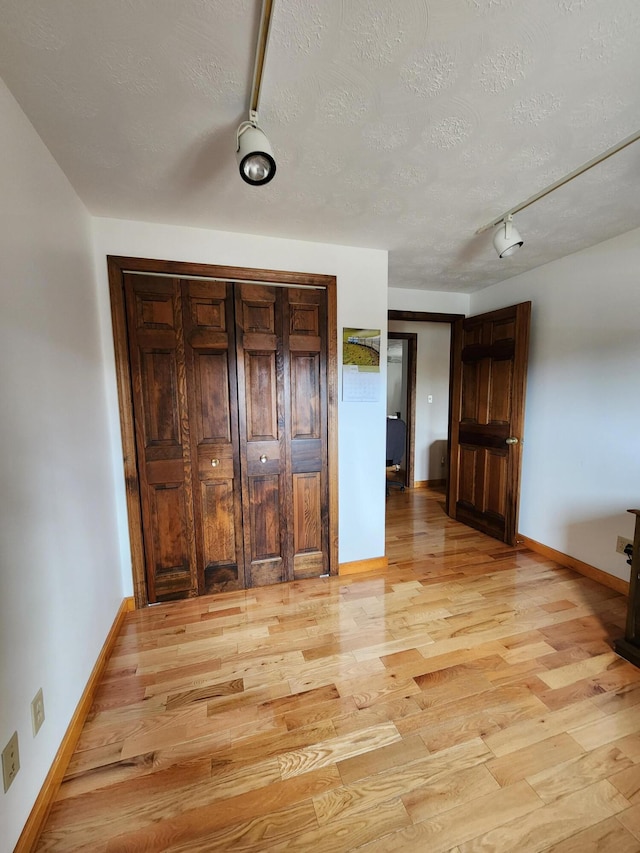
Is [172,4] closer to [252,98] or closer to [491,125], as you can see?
[252,98]

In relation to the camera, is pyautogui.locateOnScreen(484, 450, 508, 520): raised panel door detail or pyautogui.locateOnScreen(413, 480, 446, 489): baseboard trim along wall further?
pyautogui.locateOnScreen(413, 480, 446, 489): baseboard trim along wall

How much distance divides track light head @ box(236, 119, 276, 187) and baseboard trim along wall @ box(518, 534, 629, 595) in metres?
3.14

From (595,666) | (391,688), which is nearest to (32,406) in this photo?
(391,688)

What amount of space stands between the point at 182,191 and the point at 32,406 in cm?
125

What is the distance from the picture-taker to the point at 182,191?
1.66 metres

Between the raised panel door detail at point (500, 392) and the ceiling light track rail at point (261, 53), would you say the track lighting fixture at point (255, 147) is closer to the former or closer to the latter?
the ceiling light track rail at point (261, 53)

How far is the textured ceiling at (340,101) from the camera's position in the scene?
905 mm

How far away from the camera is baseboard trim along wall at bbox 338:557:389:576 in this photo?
255 centimetres

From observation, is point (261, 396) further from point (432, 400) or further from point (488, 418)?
point (432, 400)

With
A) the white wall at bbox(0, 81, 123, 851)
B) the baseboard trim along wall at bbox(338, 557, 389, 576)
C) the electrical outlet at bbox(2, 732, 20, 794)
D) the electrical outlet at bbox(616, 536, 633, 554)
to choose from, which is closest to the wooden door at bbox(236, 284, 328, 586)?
the baseboard trim along wall at bbox(338, 557, 389, 576)

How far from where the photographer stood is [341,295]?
2328 mm

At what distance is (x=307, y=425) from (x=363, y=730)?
5.34 feet

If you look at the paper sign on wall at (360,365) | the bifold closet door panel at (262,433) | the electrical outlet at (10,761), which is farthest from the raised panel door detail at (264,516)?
the electrical outlet at (10,761)

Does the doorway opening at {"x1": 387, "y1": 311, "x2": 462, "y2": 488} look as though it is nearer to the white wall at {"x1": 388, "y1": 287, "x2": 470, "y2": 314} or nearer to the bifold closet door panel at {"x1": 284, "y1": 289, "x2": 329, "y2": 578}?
the white wall at {"x1": 388, "y1": 287, "x2": 470, "y2": 314}
